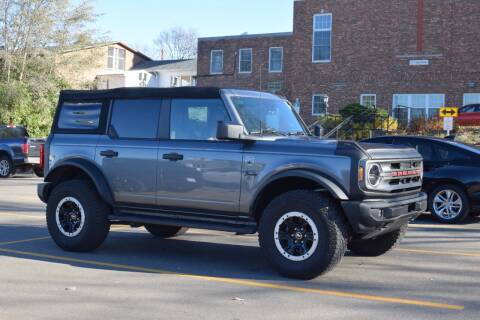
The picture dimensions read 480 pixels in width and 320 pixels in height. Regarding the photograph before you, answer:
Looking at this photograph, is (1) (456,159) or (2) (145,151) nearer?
(2) (145,151)

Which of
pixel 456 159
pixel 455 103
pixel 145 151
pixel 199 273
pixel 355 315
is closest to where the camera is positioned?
pixel 355 315

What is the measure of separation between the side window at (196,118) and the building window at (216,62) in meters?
34.8

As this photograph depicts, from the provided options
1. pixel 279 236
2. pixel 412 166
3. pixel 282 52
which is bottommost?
pixel 279 236

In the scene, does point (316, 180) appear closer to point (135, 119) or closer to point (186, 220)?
point (186, 220)

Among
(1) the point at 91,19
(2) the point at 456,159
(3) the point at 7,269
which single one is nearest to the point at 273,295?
(3) the point at 7,269

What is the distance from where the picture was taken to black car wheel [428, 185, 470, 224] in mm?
11000

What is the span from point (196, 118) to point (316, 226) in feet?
6.49

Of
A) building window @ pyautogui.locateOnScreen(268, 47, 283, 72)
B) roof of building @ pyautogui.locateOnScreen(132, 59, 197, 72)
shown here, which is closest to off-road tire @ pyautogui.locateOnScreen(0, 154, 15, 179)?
building window @ pyautogui.locateOnScreen(268, 47, 283, 72)

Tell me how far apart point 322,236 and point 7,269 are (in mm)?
3465

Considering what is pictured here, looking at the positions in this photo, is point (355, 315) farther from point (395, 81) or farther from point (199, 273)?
point (395, 81)

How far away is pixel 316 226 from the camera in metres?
6.25

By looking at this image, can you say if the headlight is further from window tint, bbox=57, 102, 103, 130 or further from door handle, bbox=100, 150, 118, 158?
window tint, bbox=57, 102, 103, 130

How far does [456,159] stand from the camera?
11328 mm

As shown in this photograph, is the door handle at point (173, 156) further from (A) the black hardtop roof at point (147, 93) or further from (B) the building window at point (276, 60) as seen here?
(B) the building window at point (276, 60)
